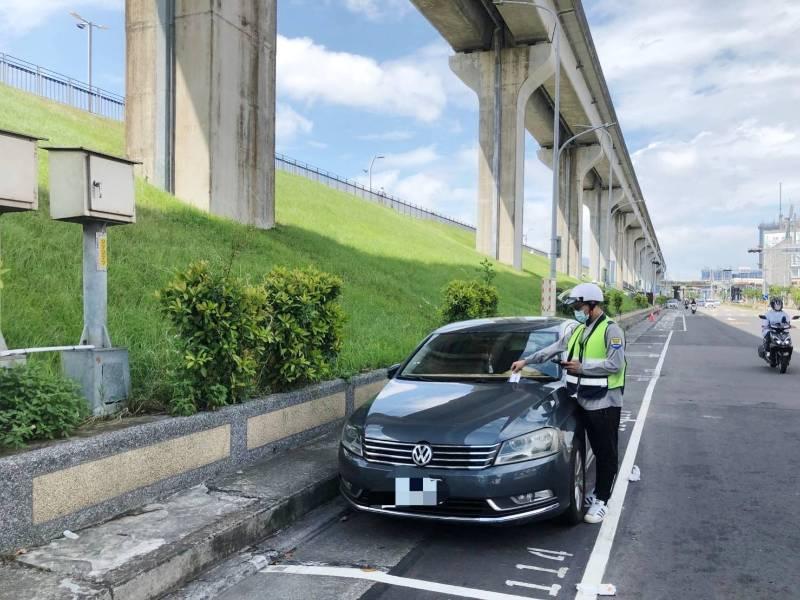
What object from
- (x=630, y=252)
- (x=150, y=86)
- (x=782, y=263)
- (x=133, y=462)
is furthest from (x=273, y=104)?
(x=782, y=263)

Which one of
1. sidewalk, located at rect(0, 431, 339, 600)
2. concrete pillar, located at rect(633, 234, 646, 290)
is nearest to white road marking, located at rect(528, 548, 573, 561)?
sidewalk, located at rect(0, 431, 339, 600)

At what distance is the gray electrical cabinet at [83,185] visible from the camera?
4953 mm

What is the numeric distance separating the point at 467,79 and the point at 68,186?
39.1 metres

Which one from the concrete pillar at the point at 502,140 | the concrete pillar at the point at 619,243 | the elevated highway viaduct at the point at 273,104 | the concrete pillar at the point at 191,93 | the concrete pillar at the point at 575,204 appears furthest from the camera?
the concrete pillar at the point at 619,243

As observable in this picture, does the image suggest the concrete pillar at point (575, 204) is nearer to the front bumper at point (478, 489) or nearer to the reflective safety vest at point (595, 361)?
the reflective safety vest at point (595, 361)

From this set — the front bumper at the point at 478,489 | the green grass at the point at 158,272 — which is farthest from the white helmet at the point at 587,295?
the green grass at the point at 158,272

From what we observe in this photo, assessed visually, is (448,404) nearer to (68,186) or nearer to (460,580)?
(460,580)

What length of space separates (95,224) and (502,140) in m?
37.5

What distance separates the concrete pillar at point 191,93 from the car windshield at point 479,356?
10686 millimetres

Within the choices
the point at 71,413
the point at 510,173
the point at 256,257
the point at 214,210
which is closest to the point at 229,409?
the point at 71,413

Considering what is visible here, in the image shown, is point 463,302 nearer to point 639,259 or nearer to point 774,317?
point 774,317

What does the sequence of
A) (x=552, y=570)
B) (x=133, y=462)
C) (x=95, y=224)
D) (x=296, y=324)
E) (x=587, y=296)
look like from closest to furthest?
(x=552, y=570)
(x=133, y=462)
(x=587, y=296)
(x=95, y=224)
(x=296, y=324)

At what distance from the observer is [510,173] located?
1606 inches

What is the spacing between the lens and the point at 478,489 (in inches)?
167
